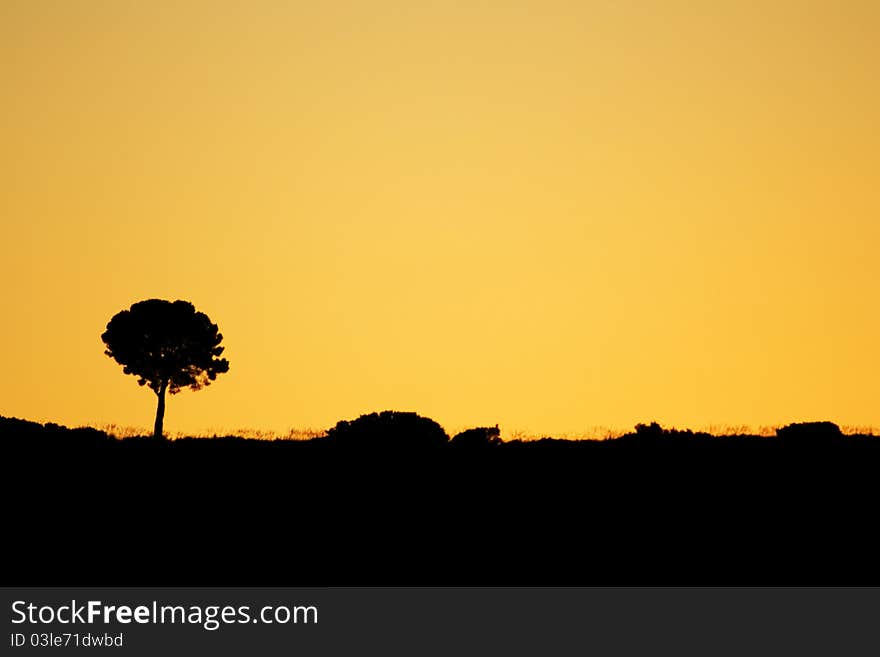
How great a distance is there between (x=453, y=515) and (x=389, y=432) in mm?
21763

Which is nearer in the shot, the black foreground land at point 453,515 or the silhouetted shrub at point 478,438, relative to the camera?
the black foreground land at point 453,515

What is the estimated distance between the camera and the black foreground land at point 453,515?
38125 mm

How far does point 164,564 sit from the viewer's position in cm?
3853

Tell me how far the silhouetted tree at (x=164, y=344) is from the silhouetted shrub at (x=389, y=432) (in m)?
32.9

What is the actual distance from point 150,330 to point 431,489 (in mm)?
56392

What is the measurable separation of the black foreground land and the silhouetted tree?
42.5 meters

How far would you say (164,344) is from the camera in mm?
99000

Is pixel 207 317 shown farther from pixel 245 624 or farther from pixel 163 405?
pixel 245 624

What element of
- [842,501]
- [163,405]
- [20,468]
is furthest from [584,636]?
[163,405]

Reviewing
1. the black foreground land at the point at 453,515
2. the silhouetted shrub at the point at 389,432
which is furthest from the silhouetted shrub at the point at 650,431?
the silhouetted shrub at the point at 389,432

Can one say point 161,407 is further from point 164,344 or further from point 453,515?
point 453,515

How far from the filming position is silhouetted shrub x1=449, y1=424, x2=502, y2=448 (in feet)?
195

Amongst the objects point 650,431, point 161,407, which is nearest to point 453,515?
point 650,431

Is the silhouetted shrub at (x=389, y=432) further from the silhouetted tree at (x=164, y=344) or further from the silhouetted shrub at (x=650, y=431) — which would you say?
the silhouetted tree at (x=164, y=344)
